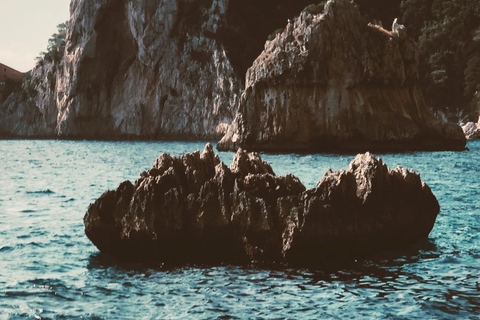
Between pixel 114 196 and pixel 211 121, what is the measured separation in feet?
331

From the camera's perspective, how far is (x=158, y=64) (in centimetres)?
12506

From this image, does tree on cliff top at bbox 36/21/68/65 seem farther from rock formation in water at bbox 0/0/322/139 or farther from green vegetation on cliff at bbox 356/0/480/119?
green vegetation on cliff at bbox 356/0/480/119

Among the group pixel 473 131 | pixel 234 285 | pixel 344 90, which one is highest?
pixel 344 90

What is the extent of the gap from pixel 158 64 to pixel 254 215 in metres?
113

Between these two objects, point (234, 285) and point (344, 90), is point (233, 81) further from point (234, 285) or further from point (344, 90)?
point (234, 285)

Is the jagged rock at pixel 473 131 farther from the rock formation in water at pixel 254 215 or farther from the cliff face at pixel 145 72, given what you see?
the rock formation in water at pixel 254 215

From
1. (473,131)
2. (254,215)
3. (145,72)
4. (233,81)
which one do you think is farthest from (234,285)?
(145,72)

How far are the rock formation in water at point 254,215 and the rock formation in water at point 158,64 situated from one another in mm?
94077

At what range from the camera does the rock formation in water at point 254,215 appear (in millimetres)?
14453

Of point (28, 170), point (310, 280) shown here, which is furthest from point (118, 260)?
point (28, 170)

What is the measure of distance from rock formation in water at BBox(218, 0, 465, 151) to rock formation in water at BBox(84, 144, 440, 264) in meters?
43.3

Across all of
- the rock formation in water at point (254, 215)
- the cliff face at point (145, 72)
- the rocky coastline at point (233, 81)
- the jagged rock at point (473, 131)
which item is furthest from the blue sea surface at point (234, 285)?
the cliff face at point (145, 72)

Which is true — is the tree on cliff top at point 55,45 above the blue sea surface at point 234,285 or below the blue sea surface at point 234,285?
above

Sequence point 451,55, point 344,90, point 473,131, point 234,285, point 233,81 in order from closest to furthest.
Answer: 1. point 234,285
2. point 344,90
3. point 473,131
4. point 451,55
5. point 233,81
